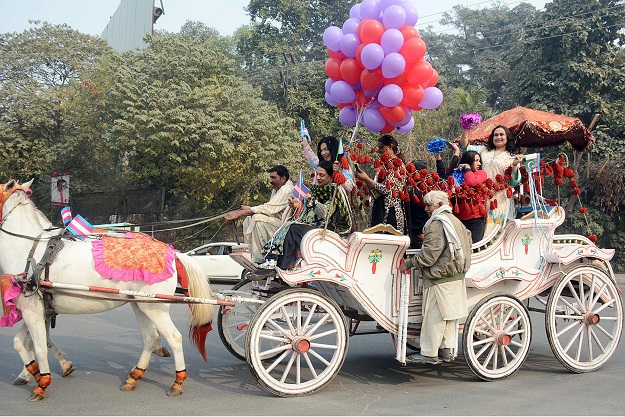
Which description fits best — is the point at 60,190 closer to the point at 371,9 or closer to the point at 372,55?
the point at 371,9

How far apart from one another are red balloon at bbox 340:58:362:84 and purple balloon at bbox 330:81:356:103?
0.25 feet

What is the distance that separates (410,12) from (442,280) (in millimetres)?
2670

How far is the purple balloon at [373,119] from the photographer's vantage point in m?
6.43

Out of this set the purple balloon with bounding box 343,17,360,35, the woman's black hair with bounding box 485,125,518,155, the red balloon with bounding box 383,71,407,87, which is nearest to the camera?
the red balloon with bounding box 383,71,407,87

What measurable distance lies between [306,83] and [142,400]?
21.9 meters

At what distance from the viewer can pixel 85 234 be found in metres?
5.86

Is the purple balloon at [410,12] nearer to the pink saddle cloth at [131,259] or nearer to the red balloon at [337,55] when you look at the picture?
the red balloon at [337,55]

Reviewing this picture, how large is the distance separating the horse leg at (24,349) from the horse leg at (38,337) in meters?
0.09

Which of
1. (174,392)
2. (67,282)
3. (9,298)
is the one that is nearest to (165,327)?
(174,392)

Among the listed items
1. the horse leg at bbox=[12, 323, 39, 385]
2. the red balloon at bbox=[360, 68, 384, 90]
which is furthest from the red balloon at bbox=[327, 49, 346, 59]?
the horse leg at bbox=[12, 323, 39, 385]

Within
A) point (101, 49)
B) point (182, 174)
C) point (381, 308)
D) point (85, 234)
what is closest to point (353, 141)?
point (381, 308)

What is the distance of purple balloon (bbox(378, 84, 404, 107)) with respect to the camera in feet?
19.9

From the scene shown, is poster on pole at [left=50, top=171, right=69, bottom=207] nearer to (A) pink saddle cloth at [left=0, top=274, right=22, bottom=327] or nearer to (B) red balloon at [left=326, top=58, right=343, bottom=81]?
(A) pink saddle cloth at [left=0, top=274, right=22, bottom=327]

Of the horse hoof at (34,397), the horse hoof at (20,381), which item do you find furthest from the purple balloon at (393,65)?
the horse hoof at (20,381)
